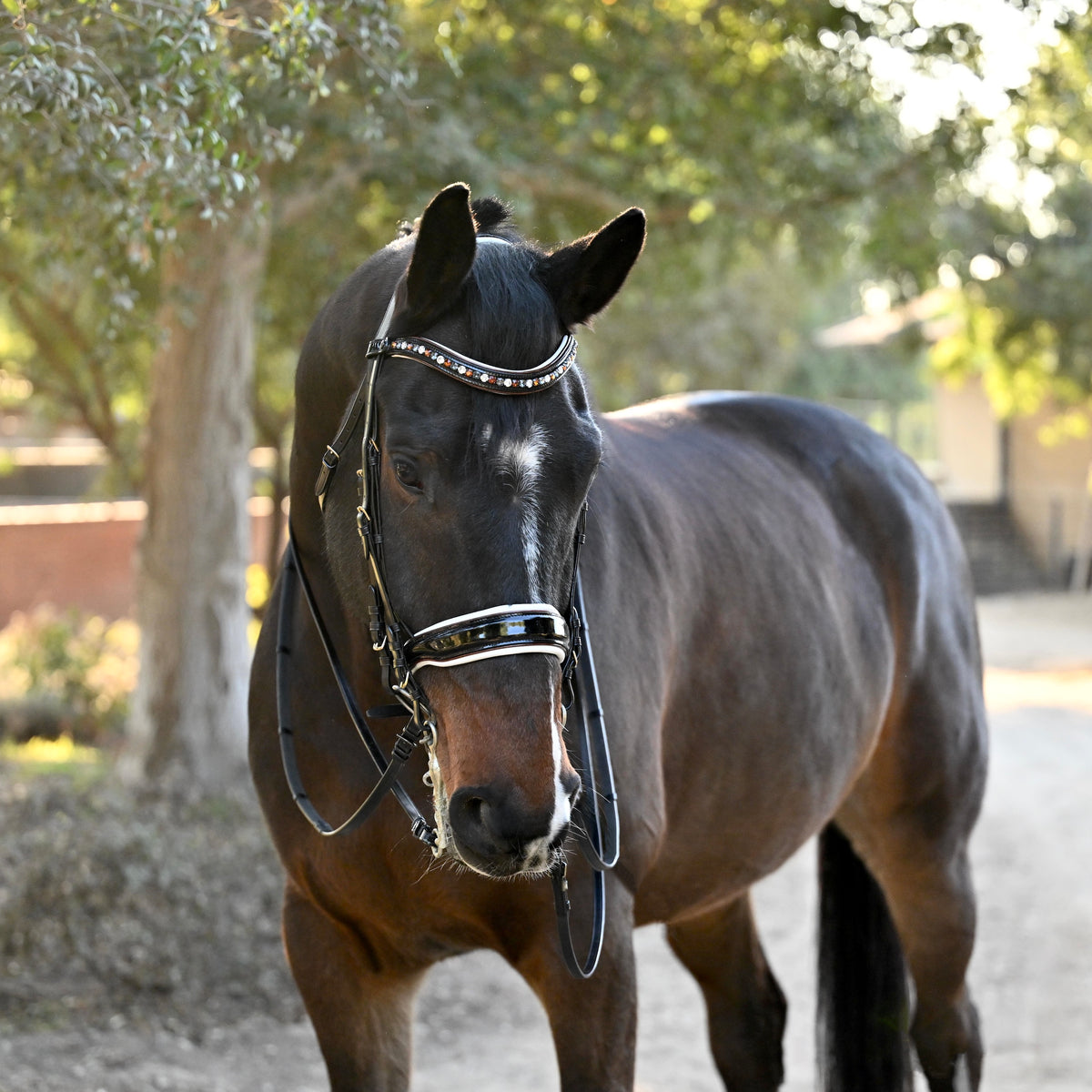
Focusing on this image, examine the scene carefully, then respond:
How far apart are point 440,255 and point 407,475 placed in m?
0.33

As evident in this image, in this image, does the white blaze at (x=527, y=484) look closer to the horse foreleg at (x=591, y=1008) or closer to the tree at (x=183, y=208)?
the horse foreleg at (x=591, y=1008)

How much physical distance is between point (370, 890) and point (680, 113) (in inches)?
206

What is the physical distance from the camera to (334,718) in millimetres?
2359

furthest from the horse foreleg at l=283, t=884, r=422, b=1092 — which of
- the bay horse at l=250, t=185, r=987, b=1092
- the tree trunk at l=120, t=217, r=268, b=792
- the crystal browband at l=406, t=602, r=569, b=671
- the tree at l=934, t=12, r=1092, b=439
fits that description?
the tree at l=934, t=12, r=1092, b=439

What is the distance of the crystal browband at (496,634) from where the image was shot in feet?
5.70

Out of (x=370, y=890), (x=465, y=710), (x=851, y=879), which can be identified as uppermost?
(x=465, y=710)

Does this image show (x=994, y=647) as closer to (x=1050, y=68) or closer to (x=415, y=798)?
(x=1050, y=68)

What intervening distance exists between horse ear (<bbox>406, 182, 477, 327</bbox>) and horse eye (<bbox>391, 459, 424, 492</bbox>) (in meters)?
0.24

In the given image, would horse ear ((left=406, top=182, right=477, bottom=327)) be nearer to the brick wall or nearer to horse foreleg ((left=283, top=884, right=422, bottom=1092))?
horse foreleg ((left=283, top=884, right=422, bottom=1092))

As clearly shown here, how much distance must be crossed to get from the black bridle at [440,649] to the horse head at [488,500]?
0.05 ft

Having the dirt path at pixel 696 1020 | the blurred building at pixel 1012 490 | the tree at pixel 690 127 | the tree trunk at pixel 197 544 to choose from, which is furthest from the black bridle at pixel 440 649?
the blurred building at pixel 1012 490

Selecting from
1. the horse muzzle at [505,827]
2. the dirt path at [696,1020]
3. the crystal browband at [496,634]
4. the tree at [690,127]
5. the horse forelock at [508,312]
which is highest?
the tree at [690,127]

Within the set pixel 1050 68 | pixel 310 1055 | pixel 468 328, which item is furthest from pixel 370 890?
pixel 1050 68

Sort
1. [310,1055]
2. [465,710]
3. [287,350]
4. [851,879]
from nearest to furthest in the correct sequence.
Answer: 1. [465,710]
2. [851,879]
3. [310,1055]
4. [287,350]
